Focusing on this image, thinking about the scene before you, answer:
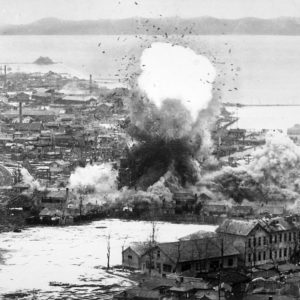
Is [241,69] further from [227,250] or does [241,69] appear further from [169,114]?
[227,250]

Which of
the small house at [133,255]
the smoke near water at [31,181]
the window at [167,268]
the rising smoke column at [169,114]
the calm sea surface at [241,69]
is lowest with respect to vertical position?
the window at [167,268]

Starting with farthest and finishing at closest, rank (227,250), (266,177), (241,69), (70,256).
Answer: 1. (241,69)
2. (266,177)
3. (70,256)
4. (227,250)

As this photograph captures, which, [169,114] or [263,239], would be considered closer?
[263,239]

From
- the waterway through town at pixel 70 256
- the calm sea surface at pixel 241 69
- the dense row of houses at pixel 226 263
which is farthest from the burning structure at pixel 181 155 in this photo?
the dense row of houses at pixel 226 263

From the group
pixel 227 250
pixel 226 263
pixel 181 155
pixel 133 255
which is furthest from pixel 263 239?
pixel 181 155

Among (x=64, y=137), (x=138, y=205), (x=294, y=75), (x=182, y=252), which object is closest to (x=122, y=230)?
(x=138, y=205)

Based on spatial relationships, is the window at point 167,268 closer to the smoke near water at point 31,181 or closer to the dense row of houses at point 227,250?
the dense row of houses at point 227,250

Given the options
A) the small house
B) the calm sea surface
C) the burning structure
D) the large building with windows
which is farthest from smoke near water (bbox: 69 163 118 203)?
the small house
